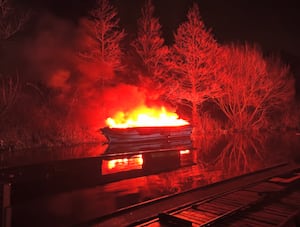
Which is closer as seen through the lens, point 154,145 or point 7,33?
point 154,145

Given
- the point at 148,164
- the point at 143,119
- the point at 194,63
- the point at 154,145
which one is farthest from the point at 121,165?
the point at 194,63

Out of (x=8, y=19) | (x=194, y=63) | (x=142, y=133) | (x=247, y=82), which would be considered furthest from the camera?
(x=247, y=82)

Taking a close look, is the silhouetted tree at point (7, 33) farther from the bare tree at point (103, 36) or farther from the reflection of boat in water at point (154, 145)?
the reflection of boat in water at point (154, 145)

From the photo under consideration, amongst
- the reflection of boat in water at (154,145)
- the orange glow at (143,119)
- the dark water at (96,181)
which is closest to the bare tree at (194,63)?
the orange glow at (143,119)

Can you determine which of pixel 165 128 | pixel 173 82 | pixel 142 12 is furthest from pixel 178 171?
pixel 142 12

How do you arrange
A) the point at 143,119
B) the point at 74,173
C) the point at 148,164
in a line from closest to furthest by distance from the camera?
the point at 74,173 → the point at 148,164 → the point at 143,119

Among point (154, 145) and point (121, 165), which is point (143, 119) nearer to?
point (154, 145)

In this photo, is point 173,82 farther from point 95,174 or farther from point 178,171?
point 95,174

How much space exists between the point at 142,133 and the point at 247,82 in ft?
46.5

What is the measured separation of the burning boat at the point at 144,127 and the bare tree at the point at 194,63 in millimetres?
4354

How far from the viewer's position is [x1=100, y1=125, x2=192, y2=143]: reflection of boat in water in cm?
1886

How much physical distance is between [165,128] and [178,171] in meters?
9.62

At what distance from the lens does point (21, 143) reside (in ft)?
60.1

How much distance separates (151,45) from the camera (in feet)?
93.5
